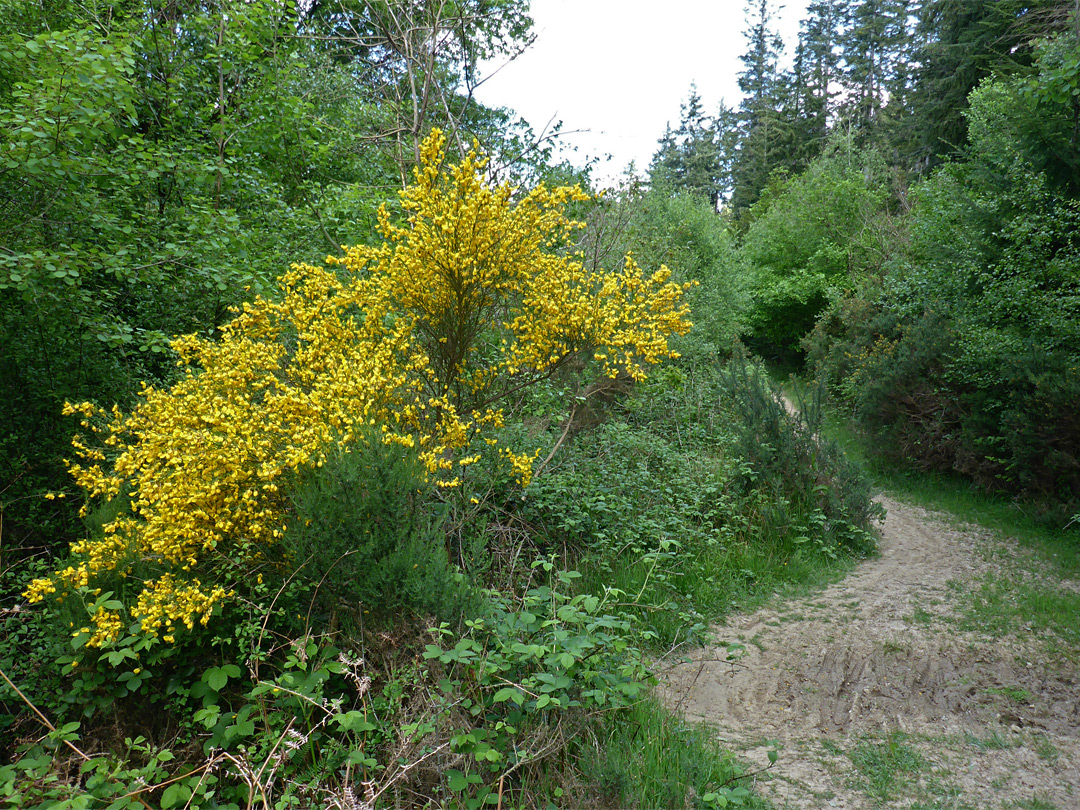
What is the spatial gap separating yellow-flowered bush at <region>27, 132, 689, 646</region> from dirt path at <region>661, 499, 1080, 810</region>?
2182 millimetres

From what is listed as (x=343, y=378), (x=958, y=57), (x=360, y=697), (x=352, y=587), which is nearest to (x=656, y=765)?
(x=360, y=697)

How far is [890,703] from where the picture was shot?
4.01 meters

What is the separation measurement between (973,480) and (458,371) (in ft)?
26.3

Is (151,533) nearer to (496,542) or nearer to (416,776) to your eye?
(416,776)

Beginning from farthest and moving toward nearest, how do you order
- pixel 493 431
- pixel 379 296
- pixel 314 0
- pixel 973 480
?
pixel 314 0, pixel 973 480, pixel 493 431, pixel 379 296

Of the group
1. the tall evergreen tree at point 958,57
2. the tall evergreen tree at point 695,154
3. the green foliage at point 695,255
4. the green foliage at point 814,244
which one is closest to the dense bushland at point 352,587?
the green foliage at point 695,255

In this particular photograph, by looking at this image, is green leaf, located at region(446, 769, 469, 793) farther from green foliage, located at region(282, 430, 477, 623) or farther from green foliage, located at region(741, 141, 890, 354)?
green foliage, located at region(741, 141, 890, 354)

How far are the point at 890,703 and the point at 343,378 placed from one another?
4103 mm

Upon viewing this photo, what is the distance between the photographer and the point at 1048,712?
392 centimetres

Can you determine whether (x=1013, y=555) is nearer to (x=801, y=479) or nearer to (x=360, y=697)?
(x=801, y=479)

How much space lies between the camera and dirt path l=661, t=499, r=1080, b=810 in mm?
3174

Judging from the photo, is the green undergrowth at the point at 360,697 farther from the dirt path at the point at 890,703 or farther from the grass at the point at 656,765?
the dirt path at the point at 890,703

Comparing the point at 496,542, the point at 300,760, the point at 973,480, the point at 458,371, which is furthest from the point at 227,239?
the point at 973,480

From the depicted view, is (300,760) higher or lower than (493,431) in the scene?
lower
